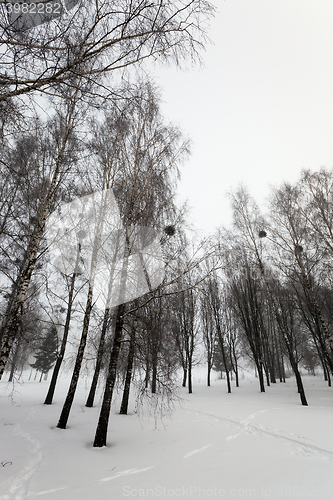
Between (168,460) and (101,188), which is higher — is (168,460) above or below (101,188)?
below

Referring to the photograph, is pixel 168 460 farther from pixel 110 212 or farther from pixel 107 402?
pixel 110 212

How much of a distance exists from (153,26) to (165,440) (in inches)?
293

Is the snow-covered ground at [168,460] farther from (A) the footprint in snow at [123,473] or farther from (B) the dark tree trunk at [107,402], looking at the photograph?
(B) the dark tree trunk at [107,402]

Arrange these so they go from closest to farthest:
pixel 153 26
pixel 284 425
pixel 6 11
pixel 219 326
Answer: pixel 6 11 → pixel 153 26 → pixel 284 425 → pixel 219 326

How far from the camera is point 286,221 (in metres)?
10.7

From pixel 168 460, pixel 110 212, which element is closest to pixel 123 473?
pixel 168 460

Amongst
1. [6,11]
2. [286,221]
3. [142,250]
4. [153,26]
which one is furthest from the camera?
[286,221]

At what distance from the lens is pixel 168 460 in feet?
12.6

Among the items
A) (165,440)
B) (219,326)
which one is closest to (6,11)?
(165,440)

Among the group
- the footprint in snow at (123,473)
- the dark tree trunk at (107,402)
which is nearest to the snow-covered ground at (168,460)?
the footprint in snow at (123,473)

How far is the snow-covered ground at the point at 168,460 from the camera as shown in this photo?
9.15 ft

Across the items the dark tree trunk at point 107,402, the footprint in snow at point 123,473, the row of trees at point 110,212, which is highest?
the row of trees at point 110,212

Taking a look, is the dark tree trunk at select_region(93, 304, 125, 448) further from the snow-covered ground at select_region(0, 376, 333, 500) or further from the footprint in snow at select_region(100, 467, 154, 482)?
the footprint in snow at select_region(100, 467, 154, 482)

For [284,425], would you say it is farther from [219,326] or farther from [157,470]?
[219,326]
